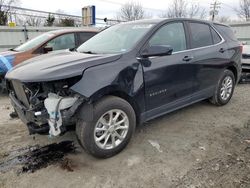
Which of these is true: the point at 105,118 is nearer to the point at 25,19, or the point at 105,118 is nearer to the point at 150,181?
the point at 150,181

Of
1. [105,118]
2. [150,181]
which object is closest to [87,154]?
[105,118]

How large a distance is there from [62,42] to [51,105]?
14.0ft

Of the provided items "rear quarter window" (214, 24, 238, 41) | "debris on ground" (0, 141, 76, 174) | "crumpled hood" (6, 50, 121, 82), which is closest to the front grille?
"crumpled hood" (6, 50, 121, 82)

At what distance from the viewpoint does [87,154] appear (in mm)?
3260

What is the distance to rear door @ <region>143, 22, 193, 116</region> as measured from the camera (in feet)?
11.2

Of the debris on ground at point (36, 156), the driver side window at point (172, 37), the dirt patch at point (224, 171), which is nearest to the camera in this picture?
the dirt patch at point (224, 171)

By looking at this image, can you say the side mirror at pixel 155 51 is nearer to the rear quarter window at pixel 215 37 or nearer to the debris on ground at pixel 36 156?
the debris on ground at pixel 36 156

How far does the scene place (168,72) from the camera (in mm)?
3609

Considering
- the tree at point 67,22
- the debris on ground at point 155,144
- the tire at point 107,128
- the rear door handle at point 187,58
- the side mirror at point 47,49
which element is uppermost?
the tree at point 67,22

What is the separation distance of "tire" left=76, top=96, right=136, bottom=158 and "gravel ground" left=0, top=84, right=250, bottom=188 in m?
0.16

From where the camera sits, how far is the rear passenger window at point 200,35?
4.19 m

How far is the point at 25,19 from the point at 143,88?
37.9 metres

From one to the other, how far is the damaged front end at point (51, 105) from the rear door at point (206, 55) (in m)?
2.21

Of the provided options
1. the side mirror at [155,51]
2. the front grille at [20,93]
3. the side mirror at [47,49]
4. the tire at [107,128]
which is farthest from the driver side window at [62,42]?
the tire at [107,128]
